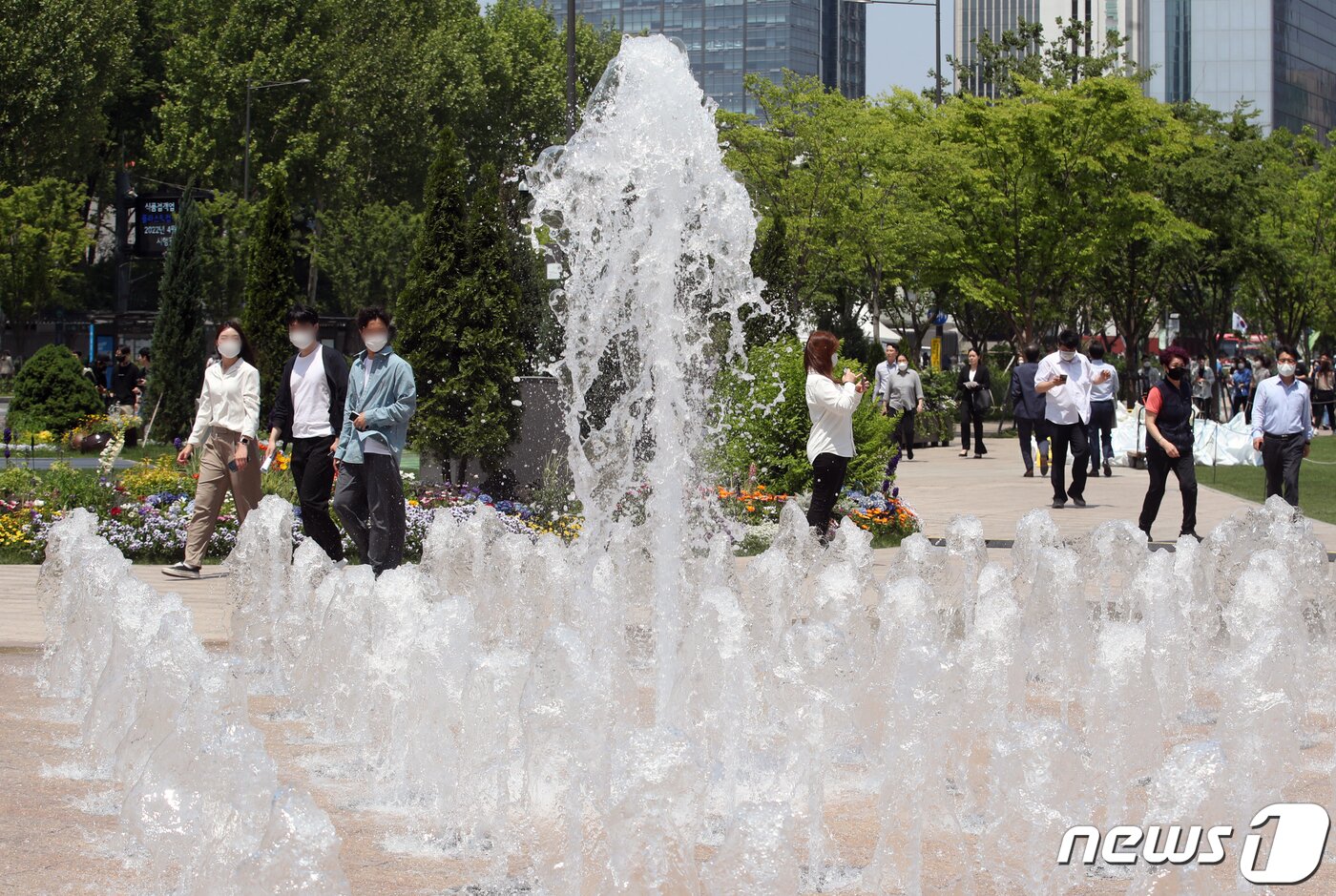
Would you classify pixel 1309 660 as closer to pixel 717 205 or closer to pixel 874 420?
pixel 717 205

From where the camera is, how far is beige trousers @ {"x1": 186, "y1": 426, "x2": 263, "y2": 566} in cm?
1088

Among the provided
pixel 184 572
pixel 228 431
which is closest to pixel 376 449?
pixel 228 431

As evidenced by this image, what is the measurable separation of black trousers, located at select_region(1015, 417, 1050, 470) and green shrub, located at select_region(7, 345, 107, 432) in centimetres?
1513

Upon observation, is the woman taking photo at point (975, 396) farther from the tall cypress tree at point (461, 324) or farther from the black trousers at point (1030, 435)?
the tall cypress tree at point (461, 324)

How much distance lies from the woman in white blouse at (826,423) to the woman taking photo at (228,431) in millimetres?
3690

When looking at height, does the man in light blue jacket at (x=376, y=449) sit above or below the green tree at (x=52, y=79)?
below

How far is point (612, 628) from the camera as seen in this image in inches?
318

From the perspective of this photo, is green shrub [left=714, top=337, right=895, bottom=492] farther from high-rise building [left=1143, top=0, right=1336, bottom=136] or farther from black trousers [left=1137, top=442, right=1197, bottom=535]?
high-rise building [left=1143, top=0, right=1336, bottom=136]

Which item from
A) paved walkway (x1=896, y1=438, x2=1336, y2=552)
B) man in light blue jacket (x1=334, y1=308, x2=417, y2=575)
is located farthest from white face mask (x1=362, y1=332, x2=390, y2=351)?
paved walkway (x1=896, y1=438, x2=1336, y2=552)

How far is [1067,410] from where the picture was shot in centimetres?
1736

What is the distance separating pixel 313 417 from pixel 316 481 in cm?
41

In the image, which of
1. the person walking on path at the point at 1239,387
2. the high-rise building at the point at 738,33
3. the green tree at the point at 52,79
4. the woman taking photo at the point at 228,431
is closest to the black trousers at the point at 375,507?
the woman taking photo at the point at 228,431

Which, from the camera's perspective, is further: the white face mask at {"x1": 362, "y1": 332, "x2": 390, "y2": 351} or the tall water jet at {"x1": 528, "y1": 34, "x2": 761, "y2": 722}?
the white face mask at {"x1": 362, "y1": 332, "x2": 390, "y2": 351}

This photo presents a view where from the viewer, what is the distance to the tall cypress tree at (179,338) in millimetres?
27172
